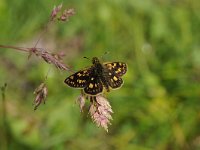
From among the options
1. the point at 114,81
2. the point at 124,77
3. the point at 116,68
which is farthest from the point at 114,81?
the point at 124,77

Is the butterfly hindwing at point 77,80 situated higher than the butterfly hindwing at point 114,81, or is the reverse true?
the butterfly hindwing at point 114,81

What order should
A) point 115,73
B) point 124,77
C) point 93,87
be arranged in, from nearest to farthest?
1. point 93,87
2. point 115,73
3. point 124,77

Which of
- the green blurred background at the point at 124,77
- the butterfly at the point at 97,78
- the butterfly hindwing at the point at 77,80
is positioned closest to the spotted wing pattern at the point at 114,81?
the butterfly at the point at 97,78

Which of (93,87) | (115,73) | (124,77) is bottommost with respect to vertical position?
(93,87)

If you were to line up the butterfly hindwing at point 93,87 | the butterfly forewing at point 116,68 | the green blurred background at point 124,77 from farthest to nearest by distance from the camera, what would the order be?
1. the green blurred background at point 124,77
2. the butterfly forewing at point 116,68
3. the butterfly hindwing at point 93,87

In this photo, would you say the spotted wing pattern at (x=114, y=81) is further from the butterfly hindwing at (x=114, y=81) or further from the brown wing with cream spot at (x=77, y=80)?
the brown wing with cream spot at (x=77, y=80)

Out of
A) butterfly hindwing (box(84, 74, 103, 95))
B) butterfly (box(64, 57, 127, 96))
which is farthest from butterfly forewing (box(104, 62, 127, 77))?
butterfly hindwing (box(84, 74, 103, 95))

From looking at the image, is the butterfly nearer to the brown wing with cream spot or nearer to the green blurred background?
the brown wing with cream spot

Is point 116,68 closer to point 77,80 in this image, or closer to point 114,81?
point 114,81
